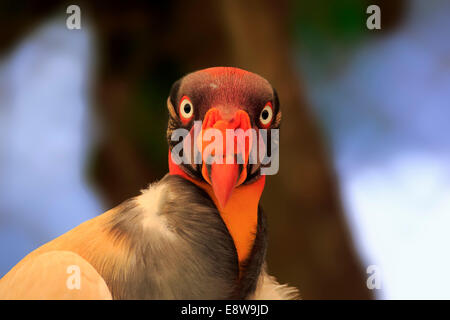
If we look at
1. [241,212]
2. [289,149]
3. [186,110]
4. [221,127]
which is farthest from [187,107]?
[289,149]

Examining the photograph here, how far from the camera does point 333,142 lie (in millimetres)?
2020

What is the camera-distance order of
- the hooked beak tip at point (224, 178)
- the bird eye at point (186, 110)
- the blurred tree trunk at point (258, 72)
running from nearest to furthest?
the hooked beak tip at point (224, 178) → the bird eye at point (186, 110) → the blurred tree trunk at point (258, 72)

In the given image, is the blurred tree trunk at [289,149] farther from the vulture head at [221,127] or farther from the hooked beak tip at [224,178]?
the hooked beak tip at [224,178]

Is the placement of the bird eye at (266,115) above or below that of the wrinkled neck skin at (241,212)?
above

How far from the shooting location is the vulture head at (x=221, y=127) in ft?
3.68

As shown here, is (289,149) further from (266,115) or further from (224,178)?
(224,178)

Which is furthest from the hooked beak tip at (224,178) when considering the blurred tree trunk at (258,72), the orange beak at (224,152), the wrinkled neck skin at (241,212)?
the blurred tree trunk at (258,72)

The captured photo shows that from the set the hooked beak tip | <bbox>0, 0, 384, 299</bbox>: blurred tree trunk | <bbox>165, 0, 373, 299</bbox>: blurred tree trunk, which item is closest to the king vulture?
the hooked beak tip

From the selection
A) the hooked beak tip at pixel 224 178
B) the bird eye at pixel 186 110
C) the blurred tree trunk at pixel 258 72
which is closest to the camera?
the hooked beak tip at pixel 224 178

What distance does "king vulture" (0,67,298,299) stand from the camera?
3.70 feet

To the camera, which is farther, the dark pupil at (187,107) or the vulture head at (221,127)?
the dark pupil at (187,107)

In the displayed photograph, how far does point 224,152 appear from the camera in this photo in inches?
43.7

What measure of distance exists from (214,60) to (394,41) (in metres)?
0.74
